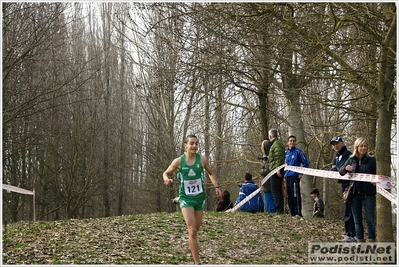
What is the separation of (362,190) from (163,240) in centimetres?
367

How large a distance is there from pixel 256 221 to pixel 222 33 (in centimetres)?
426

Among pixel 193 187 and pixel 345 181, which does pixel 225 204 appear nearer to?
pixel 345 181

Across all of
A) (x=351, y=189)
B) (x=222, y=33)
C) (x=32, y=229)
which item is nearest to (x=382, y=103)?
(x=351, y=189)

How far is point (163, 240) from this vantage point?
1102 centimetres

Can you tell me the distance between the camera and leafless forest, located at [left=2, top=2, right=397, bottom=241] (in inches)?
436

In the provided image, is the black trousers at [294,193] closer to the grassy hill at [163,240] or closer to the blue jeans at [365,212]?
the grassy hill at [163,240]

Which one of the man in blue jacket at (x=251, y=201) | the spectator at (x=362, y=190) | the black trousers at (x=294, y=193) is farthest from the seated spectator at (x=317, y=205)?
the spectator at (x=362, y=190)

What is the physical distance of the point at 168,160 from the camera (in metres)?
31.8

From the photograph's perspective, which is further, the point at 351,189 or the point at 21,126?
the point at 21,126

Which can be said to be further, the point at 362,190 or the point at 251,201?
the point at 251,201

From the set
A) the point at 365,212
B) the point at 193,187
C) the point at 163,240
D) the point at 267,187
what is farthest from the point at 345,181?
the point at 267,187

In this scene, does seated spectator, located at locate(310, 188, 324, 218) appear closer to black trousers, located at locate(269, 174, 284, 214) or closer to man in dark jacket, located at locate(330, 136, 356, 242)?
black trousers, located at locate(269, 174, 284, 214)

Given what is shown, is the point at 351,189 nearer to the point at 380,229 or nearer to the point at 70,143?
the point at 380,229

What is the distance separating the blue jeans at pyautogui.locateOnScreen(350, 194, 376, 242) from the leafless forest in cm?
18
